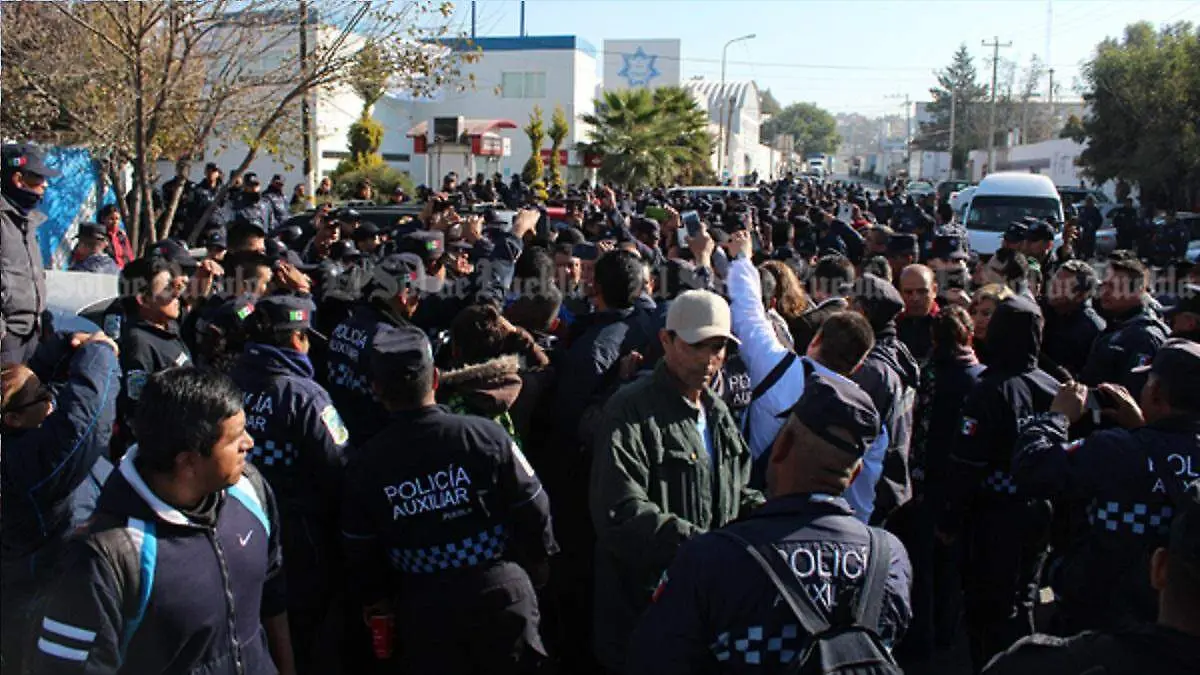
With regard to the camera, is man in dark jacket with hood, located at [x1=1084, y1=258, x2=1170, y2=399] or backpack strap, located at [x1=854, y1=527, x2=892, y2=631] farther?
man in dark jacket with hood, located at [x1=1084, y1=258, x2=1170, y2=399]

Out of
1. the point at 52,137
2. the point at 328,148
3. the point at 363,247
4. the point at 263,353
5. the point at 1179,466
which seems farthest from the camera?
the point at 328,148

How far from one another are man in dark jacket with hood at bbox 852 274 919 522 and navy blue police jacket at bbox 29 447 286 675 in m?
2.82

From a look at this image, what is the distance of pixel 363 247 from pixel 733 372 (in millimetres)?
5730

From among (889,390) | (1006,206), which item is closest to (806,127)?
(1006,206)

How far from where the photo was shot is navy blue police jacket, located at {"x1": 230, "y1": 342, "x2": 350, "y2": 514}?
3.84m

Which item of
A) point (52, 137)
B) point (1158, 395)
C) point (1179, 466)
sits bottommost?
point (1179, 466)

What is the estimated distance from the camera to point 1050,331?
264 inches

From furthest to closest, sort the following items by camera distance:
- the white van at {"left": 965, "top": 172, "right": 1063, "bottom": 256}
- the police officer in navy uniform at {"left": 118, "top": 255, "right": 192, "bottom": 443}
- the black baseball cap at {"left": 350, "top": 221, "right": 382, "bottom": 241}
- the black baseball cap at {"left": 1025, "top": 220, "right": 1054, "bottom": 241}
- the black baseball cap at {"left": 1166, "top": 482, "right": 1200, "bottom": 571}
Answer: the white van at {"left": 965, "top": 172, "right": 1063, "bottom": 256} < the black baseball cap at {"left": 1025, "top": 220, "right": 1054, "bottom": 241} < the black baseball cap at {"left": 350, "top": 221, "right": 382, "bottom": 241} < the police officer in navy uniform at {"left": 118, "top": 255, "right": 192, "bottom": 443} < the black baseball cap at {"left": 1166, "top": 482, "right": 1200, "bottom": 571}

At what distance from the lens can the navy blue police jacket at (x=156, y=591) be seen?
2.35 metres

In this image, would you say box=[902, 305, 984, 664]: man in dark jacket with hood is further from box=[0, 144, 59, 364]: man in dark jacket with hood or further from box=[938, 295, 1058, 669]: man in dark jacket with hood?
box=[0, 144, 59, 364]: man in dark jacket with hood

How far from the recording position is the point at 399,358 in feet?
11.2

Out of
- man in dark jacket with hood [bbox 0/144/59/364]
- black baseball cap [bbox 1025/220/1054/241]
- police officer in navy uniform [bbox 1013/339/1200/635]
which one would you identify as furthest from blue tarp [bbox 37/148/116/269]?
police officer in navy uniform [bbox 1013/339/1200/635]

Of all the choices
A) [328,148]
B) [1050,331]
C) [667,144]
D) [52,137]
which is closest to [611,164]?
[667,144]

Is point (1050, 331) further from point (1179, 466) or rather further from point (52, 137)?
point (52, 137)
